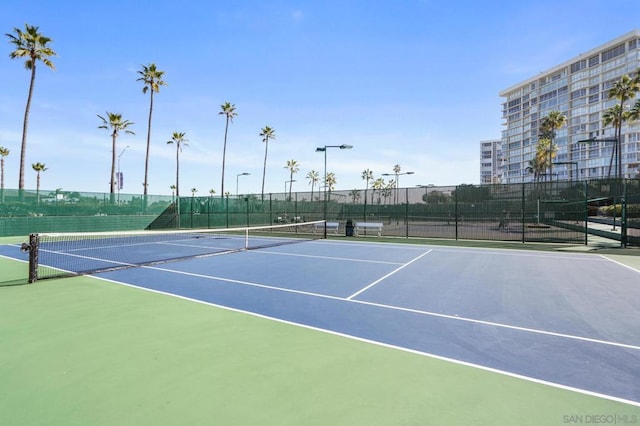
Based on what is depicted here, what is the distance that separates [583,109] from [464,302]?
11186 cm

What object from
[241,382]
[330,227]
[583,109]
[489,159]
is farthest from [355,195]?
[489,159]

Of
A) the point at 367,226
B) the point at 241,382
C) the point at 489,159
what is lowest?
the point at 241,382

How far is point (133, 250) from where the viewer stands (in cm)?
1543

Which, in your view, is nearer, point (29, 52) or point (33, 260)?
point (33, 260)

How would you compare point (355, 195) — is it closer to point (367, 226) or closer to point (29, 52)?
point (367, 226)

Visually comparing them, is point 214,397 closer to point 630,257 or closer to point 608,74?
point 630,257

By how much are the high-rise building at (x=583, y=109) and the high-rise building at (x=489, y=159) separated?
42412mm

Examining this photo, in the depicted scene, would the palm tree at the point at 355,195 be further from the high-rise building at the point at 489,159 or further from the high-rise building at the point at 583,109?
the high-rise building at the point at 489,159

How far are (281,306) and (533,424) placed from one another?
4331 mm

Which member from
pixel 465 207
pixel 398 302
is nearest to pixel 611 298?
pixel 398 302

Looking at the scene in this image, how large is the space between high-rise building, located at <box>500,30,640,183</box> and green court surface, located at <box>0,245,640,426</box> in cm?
8382

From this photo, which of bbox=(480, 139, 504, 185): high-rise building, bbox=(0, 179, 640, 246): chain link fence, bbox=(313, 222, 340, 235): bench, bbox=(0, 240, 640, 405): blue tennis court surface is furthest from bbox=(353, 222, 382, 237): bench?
bbox=(480, 139, 504, 185): high-rise building

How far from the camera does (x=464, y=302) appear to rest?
664 centimetres

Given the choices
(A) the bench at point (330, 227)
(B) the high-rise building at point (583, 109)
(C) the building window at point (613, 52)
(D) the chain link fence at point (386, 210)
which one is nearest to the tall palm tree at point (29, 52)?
(D) the chain link fence at point (386, 210)
